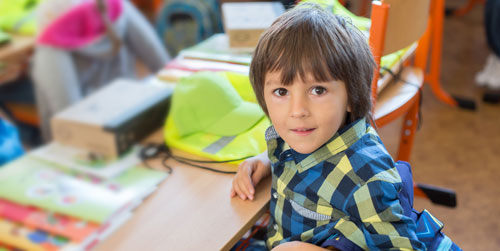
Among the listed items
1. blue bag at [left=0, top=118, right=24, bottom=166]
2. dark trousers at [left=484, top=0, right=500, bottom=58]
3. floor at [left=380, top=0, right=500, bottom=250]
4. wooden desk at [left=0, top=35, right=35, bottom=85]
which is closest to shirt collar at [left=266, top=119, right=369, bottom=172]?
floor at [left=380, top=0, right=500, bottom=250]

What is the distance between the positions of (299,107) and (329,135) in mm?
90

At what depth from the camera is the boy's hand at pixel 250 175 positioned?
101cm

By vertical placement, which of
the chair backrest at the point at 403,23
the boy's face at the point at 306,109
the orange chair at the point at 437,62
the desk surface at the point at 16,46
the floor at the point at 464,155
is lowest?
the floor at the point at 464,155

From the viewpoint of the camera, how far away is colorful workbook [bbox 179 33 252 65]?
1425mm

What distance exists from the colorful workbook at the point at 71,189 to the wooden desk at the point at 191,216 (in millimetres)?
59

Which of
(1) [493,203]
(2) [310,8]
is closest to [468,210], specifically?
(1) [493,203]

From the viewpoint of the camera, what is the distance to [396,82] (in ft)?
4.78

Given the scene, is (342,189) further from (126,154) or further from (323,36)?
(126,154)

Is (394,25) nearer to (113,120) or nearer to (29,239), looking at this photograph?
(113,120)

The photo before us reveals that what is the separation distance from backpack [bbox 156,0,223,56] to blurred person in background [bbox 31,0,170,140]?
202 millimetres

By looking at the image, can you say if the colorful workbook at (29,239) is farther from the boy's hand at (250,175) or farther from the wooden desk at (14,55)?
the wooden desk at (14,55)

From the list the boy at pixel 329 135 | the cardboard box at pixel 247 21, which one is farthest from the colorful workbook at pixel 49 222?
the cardboard box at pixel 247 21

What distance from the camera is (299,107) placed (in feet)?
2.73

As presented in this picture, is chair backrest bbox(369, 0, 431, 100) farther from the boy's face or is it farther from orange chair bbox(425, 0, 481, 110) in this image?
orange chair bbox(425, 0, 481, 110)
